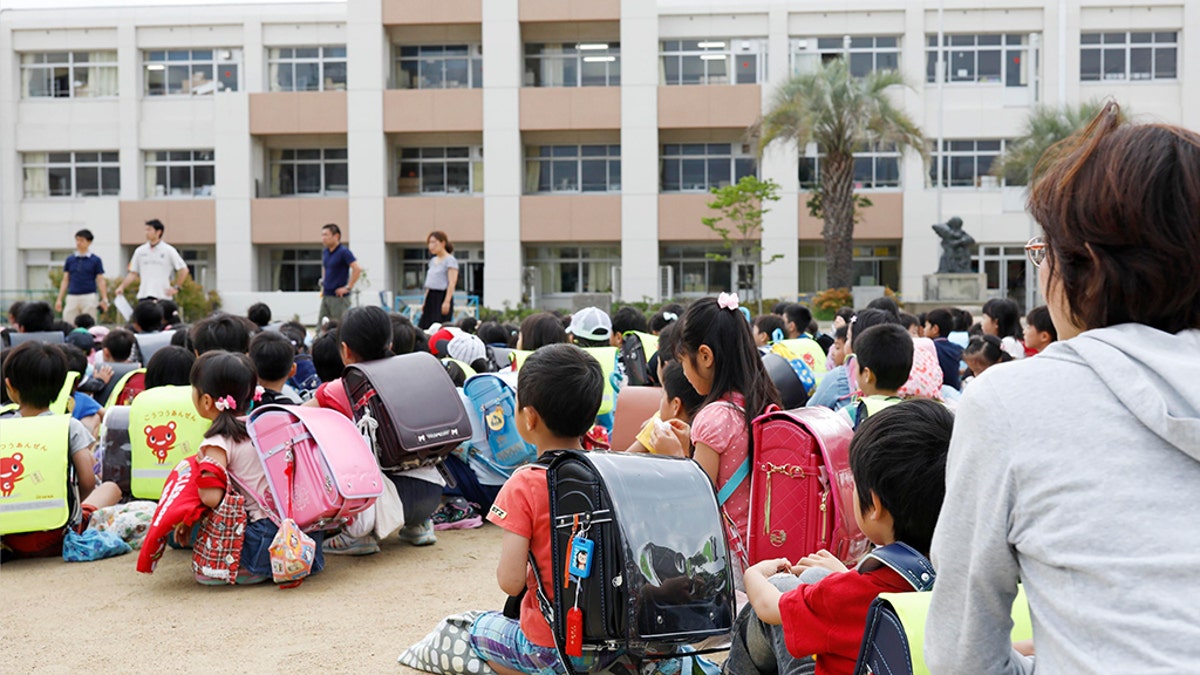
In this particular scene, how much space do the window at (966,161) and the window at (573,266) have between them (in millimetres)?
10833

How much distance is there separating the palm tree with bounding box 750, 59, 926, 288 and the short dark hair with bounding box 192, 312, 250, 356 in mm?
24316

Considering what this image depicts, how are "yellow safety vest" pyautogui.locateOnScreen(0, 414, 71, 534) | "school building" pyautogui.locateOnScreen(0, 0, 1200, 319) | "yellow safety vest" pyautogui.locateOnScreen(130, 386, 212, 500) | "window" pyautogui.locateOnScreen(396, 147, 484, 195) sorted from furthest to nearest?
1. "window" pyautogui.locateOnScreen(396, 147, 484, 195)
2. "school building" pyautogui.locateOnScreen(0, 0, 1200, 319)
3. "yellow safety vest" pyautogui.locateOnScreen(130, 386, 212, 500)
4. "yellow safety vest" pyautogui.locateOnScreen(0, 414, 71, 534)

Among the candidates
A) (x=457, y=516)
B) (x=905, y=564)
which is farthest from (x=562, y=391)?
(x=457, y=516)

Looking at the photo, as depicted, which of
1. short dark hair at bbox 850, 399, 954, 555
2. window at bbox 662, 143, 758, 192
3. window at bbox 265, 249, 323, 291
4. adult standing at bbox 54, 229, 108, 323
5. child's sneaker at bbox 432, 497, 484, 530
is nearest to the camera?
short dark hair at bbox 850, 399, 954, 555

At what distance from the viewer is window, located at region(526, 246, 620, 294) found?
37.9m

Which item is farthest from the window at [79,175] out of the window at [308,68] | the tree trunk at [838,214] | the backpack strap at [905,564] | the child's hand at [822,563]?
the backpack strap at [905,564]

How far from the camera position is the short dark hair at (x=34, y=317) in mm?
9836

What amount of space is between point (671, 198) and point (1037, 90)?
11.9m

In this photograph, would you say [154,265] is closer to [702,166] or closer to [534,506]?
[534,506]

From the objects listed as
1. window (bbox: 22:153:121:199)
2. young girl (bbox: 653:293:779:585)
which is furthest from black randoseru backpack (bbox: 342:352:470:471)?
window (bbox: 22:153:121:199)

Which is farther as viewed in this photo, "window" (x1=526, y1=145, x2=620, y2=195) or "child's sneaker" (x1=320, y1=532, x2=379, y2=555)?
"window" (x1=526, y1=145, x2=620, y2=195)

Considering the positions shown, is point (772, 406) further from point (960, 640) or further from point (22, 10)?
point (22, 10)

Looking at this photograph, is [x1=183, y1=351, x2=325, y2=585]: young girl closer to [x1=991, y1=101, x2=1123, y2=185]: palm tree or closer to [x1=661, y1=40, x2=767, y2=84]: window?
[x1=991, y1=101, x2=1123, y2=185]: palm tree

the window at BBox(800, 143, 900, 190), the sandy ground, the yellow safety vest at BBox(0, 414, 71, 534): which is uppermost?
the window at BBox(800, 143, 900, 190)
